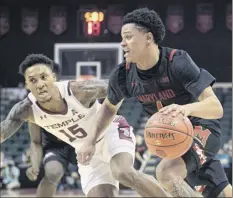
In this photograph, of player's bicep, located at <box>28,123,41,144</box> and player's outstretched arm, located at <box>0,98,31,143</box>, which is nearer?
player's outstretched arm, located at <box>0,98,31,143</box>

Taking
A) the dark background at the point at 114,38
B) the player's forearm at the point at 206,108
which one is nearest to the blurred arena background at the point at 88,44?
the dark background at the point at 114,38

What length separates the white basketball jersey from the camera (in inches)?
175

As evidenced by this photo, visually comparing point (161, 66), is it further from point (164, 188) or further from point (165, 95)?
point (164, 188)

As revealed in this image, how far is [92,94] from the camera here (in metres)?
4.44

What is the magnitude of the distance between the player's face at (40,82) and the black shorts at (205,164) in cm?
125

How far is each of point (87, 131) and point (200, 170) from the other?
952mm

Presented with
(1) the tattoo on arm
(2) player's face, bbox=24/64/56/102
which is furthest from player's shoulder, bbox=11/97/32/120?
(1) the tattoo on arm

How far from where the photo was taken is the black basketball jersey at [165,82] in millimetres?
3365

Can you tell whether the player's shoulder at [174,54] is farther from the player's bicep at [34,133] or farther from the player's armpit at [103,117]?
the player's bicep at [34,133]

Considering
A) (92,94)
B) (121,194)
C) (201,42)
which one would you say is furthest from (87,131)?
(201,42)

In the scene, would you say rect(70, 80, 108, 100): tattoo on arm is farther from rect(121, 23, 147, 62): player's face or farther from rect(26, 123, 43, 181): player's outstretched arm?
rect(26, 123, 43, 181): player's outstretched arm

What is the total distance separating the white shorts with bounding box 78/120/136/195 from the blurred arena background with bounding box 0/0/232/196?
5.92 metres

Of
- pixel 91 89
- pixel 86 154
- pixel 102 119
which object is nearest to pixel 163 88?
pixel 102 119

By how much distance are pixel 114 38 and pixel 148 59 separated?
8.35 m
